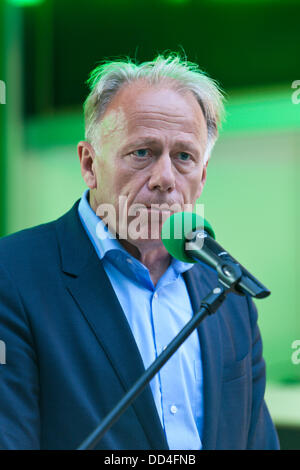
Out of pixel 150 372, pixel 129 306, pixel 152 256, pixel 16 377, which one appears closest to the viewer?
pixel 150 372

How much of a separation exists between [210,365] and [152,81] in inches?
35.3

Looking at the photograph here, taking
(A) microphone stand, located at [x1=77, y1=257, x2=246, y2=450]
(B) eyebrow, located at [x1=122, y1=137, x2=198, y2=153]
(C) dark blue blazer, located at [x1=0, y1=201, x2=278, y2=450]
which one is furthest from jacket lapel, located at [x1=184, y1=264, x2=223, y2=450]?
(A) microphone stand, located at [x1=77, y1=257, x2=246, y2=450]

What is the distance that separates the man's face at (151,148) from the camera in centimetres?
190

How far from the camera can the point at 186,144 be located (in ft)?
6.43

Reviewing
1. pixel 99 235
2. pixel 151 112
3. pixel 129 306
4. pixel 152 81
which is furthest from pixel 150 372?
pixel 152 81

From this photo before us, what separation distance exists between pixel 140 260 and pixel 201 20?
3.15 m

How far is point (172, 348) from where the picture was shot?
1.18m

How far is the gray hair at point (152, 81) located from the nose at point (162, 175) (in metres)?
0.26

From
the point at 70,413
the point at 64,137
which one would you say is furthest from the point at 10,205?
the point at 70,413

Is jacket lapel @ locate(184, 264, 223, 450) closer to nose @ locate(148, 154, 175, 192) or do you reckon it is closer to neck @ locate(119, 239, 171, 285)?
neck @ locate(119, 239, 171, 285)

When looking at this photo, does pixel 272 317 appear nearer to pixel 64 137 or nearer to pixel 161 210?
pixel 64 137

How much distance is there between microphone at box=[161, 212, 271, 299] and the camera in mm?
1236

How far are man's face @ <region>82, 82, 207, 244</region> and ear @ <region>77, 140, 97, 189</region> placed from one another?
0.06m

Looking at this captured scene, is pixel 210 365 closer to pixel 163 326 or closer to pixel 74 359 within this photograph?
pixel 163 326
